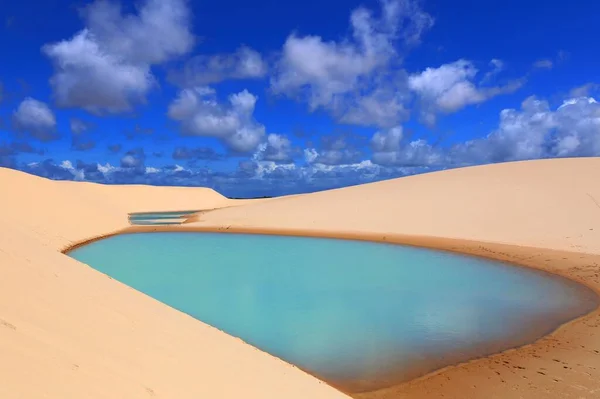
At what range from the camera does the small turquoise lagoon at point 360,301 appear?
7496 millimetres

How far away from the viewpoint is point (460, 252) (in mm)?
20016

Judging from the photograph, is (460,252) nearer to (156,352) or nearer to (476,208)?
(476,208)

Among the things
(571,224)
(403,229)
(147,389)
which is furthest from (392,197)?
(147,389)

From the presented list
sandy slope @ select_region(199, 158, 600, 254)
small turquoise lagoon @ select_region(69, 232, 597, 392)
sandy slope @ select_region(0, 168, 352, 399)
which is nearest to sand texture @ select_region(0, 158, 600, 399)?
sandy slope @ select_region(0, 168, 352, 399)

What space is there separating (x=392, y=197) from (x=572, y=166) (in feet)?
54.0

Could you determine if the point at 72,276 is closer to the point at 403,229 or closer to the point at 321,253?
the point at 321,253

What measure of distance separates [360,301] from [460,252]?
10.6 metres

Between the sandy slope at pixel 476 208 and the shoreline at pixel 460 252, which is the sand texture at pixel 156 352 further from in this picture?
the sandy slope at pixel 476 208

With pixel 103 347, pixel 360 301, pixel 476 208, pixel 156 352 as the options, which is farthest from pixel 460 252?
pixel 103 347

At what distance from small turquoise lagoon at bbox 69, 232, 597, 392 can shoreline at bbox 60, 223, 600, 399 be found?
0.58ft

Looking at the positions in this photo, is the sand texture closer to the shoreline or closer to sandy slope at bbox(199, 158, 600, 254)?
the shoreline

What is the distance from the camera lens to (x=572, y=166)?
122 feet

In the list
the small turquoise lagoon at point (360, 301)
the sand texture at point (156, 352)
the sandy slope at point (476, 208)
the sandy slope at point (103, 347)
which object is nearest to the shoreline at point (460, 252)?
the sand texture at point (156, 352)

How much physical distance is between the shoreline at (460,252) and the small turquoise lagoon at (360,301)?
0.18m
